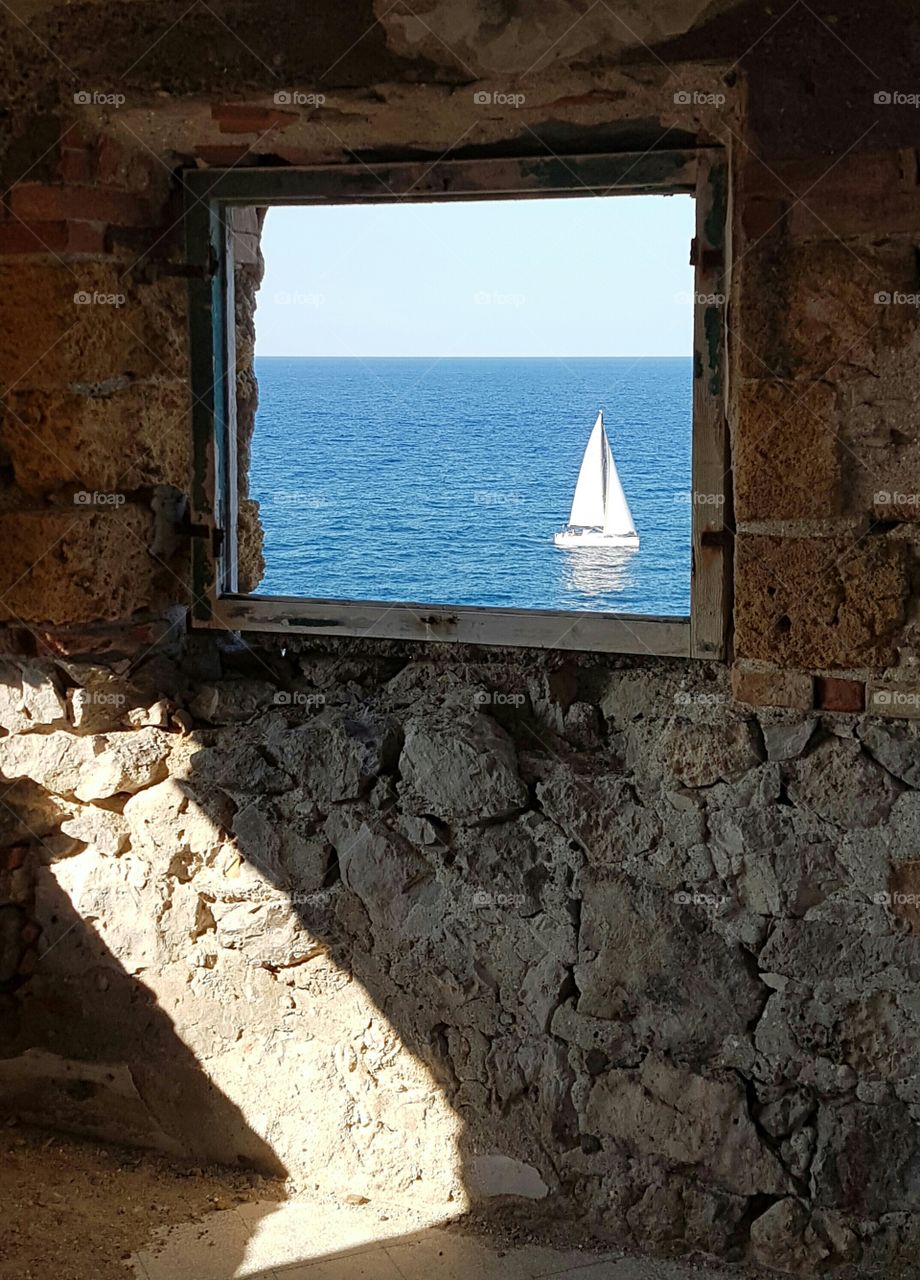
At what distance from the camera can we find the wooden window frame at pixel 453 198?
119 inches

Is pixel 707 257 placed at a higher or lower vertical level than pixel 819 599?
higher

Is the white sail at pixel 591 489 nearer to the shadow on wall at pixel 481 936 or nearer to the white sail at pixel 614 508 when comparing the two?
the white sail at pixel 614 508

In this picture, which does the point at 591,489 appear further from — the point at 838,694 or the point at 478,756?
the point at 838,694

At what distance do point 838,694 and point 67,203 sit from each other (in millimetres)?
2054

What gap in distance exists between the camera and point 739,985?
3.09m

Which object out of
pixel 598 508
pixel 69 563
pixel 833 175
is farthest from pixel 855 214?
pixel 598 508

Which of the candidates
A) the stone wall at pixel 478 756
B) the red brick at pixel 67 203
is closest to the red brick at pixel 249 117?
the stone wall at pixel 478 756

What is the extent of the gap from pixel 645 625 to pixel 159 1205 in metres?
1.82

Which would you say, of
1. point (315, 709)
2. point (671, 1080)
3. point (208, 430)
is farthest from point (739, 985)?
point (208, 430)

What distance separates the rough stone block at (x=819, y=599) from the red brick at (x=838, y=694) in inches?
1.6

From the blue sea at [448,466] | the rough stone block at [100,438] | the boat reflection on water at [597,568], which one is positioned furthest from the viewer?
the blue sea at [448,466]

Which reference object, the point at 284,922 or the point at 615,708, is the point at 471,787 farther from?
the point at 284,922

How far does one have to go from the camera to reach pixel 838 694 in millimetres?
2973

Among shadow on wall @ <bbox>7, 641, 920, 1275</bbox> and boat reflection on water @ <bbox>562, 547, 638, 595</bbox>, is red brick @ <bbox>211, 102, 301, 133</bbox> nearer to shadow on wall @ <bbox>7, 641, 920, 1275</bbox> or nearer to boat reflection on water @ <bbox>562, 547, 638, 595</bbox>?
shadow on wall @ <bbox>7, 641, 920, 1275</bbox>
